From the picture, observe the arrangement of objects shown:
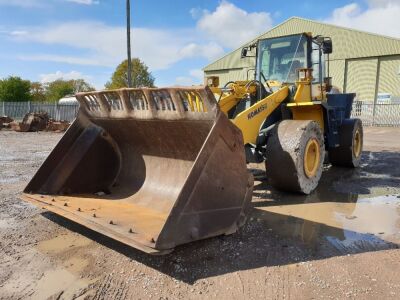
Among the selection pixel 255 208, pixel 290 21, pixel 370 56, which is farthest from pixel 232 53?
pixel 255 208

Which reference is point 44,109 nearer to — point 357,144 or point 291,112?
point 357,144

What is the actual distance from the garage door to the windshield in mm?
26739

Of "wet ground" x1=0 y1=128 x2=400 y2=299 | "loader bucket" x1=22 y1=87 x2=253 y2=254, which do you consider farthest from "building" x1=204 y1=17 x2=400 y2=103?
"wet ground" x1=0 y1=128 x2=400 y2=299

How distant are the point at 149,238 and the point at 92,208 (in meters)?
1.25

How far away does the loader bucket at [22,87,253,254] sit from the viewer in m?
3.59

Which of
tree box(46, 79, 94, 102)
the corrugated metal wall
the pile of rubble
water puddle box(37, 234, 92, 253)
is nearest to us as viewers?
water puddle box(37, 234, 92, 253)

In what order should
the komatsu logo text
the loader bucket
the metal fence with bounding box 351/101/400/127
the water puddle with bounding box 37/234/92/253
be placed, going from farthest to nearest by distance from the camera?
the metal fence with bounding box 351/101/400/127
the komatsu logo text
the water puddle with bounding box 37/234/92/253
the loader bucket

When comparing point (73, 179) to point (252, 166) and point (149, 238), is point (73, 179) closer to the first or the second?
point (149, 238)

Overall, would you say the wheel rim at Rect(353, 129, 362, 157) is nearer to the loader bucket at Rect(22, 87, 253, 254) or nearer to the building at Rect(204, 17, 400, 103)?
the loader bucket at Rect(22, 87, 253, 254)

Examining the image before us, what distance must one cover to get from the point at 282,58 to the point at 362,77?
89.9ft

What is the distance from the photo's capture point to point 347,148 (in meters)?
8.30

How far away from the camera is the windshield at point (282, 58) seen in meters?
7.15

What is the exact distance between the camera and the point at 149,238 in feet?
11.1

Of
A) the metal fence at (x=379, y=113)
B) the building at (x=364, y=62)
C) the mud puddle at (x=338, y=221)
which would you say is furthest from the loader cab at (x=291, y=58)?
the building at (x=364, y=62)
